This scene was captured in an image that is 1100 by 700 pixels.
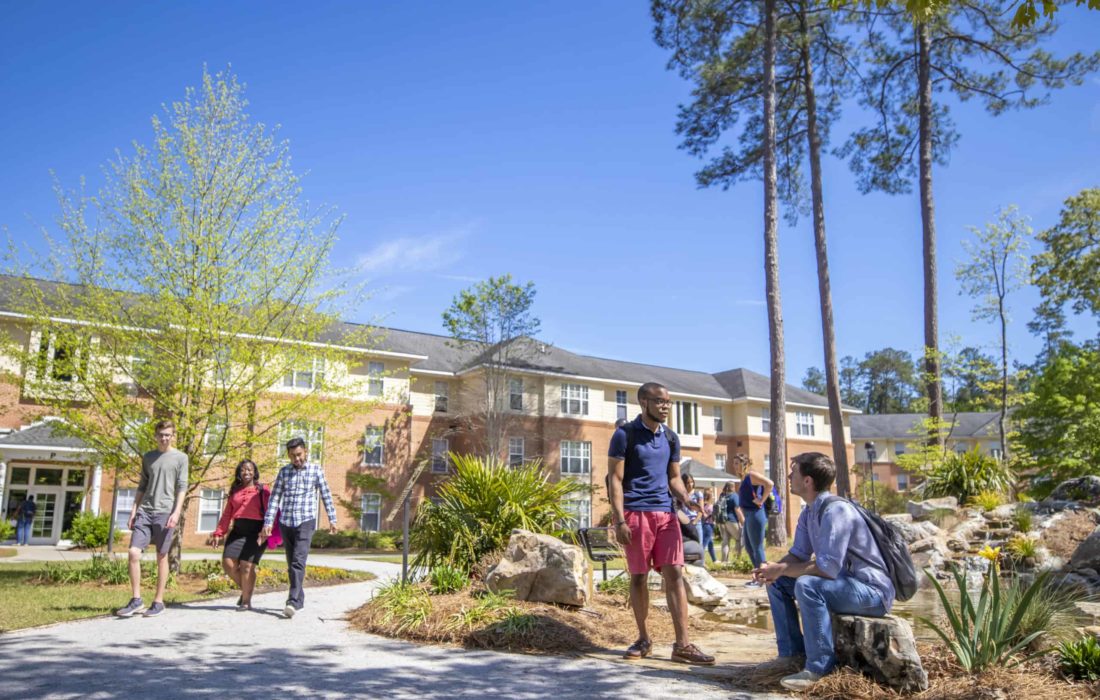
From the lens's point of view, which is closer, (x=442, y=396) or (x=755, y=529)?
(x=755, y=529)

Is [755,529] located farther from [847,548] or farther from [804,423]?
[804,423]

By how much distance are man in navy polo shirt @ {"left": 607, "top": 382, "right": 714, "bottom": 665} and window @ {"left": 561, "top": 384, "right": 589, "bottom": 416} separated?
102 ft

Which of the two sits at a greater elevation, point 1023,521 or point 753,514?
point 753,514

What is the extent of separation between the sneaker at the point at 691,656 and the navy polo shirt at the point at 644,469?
939 mm

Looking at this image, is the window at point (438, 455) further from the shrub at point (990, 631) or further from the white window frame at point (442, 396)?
the shrub at point (990, 631)

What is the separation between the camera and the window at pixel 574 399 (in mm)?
36938

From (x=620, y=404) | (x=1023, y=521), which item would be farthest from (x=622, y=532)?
(x=620, y=404)

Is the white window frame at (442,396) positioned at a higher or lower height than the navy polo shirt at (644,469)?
higher

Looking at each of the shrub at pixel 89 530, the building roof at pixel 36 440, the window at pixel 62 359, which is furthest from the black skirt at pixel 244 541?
the building roof at pixel 36 440

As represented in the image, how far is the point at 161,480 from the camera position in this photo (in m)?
7.50

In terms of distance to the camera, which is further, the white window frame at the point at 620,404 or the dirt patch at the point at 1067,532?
the white window frame at the point at 620,404

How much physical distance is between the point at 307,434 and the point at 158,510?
15.1 ft

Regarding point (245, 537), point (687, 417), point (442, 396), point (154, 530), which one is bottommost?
point (245, 537)

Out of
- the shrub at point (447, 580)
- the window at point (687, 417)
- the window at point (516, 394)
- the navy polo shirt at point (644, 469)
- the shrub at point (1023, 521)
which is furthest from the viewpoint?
the window at point (687, 417)
